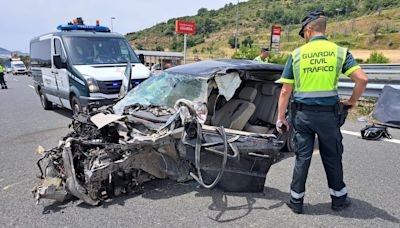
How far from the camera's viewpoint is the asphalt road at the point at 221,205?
299 cm

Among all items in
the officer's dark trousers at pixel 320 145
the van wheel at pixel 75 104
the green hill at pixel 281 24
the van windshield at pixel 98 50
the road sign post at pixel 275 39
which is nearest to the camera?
the officer's dark trousers at pixel 320 145

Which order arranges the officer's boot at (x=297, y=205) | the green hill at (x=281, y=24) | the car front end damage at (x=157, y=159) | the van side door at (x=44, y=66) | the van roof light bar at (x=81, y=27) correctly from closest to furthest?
the officer's boot at (x=297, y=205) < the car front end damage at (x=157, y=159) < the van side door at (x=44, y=66) < the van roof light bar at (x=81, y=27) < the green hill at (x=281, y=24)

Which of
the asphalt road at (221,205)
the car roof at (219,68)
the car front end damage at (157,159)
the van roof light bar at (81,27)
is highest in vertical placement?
the van roof light bar at (81,27)

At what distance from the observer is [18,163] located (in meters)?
4.67

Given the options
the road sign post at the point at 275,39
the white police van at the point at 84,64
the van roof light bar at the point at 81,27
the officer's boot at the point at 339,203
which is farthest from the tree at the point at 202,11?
the officer's boot at the point at 339,203

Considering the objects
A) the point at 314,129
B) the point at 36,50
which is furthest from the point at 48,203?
the point at 36,50

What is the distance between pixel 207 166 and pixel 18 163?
3001 mm

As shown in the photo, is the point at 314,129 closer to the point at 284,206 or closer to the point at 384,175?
the point at 284,206

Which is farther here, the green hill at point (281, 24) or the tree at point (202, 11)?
the tree at point (202, 11)

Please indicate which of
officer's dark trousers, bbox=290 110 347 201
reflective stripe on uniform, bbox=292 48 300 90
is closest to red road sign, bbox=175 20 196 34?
reflective stripe on uniform, bbox=292 48 300 90

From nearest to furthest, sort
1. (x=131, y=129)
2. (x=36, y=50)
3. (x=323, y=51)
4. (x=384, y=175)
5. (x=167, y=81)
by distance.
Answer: (x=323, y=51)
(x=131, y=129)
(x=384, y=175)
(x=167, y=81)
(x=36, y=50)

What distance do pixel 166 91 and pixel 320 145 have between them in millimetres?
2110

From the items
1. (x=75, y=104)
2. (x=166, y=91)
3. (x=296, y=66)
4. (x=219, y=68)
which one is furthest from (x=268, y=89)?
(x=75, y=104)

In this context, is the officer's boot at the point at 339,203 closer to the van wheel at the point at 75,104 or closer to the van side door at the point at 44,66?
the van wheel at the point at 75,104
